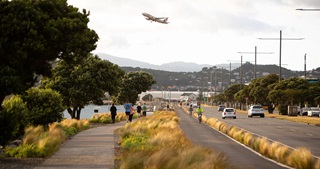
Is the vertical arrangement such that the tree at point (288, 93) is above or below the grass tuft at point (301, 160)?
above

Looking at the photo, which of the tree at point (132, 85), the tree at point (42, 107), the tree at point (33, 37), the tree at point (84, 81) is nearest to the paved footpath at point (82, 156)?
the tree at point (33, 37)

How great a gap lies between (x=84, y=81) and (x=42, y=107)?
58.4 ft

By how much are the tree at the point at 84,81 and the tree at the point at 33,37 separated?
27.1 meters

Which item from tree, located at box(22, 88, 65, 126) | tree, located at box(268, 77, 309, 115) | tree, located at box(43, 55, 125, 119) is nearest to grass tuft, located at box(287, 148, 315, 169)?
tree, located at box(22, 88, 65, 126)

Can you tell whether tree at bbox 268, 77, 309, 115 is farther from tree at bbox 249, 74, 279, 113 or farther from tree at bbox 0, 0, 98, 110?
tree at bbox 0, 0, 98, 110

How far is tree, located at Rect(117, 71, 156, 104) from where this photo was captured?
252 feet

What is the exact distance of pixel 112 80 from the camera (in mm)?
45156

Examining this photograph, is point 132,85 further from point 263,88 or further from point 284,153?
point 284,153

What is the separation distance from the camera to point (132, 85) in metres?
77.7

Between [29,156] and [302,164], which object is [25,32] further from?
[302,164]

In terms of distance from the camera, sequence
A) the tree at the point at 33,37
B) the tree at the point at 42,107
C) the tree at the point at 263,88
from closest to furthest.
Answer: the tree at the point at 33,37
the tree at the point at 42,107
the tree at the point at 263,88

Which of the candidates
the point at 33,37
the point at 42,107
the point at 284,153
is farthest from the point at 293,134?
the point at 33,37

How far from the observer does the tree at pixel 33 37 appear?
14836 millimetres

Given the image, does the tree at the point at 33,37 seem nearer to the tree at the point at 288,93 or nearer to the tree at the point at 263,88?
the tree at the point at 288,93
